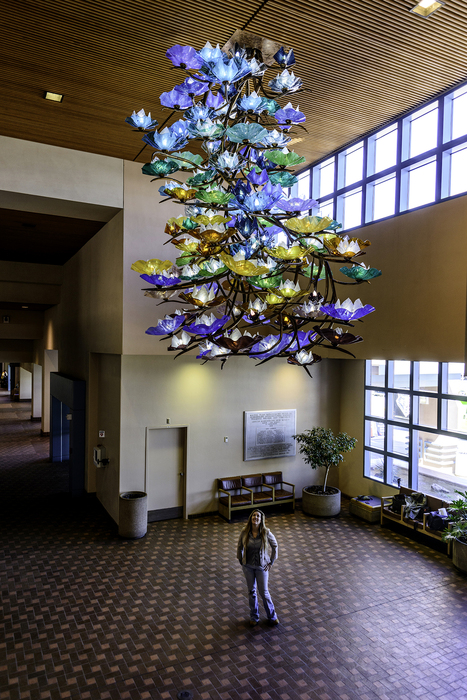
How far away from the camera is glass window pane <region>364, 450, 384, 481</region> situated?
11.1 meters

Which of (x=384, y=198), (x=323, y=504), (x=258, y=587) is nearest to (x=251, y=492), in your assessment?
(x=323, y=504)

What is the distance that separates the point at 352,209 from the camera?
9.67 meters

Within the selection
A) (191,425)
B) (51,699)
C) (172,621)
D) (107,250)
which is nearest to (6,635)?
(51,699)

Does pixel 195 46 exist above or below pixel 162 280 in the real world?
above

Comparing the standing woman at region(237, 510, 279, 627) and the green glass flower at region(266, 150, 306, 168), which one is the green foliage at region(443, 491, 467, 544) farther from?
the green glass flower at region(266, 150, 306, 168)

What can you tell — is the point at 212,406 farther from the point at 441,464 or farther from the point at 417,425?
the point at 441,464

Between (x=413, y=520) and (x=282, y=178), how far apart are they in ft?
27.8

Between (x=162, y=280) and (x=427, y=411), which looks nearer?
(x=162, y=280)

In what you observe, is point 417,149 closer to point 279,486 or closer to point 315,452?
point 315,452

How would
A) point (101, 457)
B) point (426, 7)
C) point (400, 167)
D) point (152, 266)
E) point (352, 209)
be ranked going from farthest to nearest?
point (101, 457)
point (352, 209)
point (400, 167)
point (426, 7)
point (152, 266)

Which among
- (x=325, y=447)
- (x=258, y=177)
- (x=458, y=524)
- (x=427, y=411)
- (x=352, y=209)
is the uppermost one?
(x=352, y=209)

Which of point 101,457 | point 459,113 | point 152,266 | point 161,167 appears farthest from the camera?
point 101,457

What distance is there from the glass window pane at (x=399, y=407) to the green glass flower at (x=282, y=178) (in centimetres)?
830

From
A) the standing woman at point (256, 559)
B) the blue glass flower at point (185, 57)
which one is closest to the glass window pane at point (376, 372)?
the standing woman at point (256, 559)
